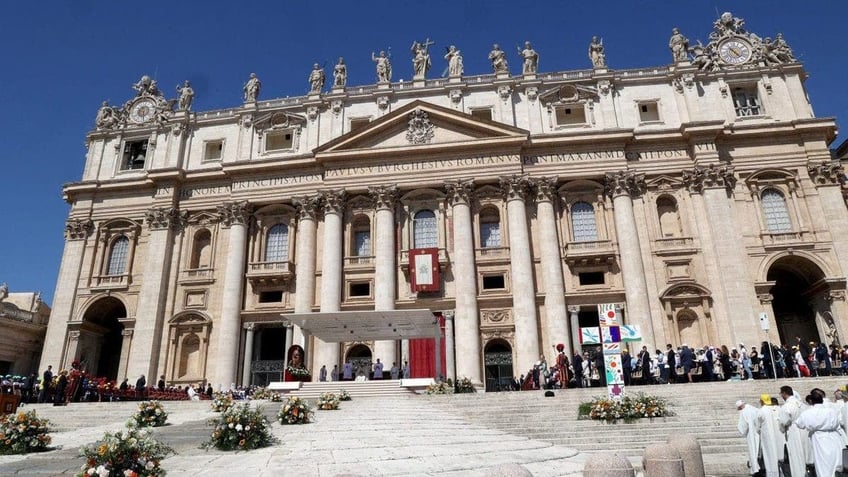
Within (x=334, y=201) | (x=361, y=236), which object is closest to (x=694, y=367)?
(x=361, y=236)

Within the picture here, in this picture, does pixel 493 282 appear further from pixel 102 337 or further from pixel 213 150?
pixel 102 337

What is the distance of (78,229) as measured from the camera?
123 feet

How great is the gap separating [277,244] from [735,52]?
32.4m

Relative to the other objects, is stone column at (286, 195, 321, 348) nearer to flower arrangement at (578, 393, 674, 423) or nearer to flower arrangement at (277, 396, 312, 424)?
flower arrangement at (277, 396, 312, 424)

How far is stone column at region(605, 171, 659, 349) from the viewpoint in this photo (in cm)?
2986

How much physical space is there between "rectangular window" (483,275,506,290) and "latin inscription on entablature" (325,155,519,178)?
689cm

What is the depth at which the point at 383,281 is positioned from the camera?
32.3 meters

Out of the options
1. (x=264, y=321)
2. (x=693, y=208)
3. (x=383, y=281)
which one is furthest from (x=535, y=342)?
(x=264, y=321)

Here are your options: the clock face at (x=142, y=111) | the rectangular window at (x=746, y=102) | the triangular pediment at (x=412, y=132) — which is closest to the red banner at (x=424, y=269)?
the triangular pediment at (x=412, y=132)

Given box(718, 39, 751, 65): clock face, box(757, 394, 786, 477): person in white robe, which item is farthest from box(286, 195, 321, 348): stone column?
box(718, 39, 751, 65): clock face

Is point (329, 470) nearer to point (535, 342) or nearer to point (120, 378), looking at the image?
point (535, 342)

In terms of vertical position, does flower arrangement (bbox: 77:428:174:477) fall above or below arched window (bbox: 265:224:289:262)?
below

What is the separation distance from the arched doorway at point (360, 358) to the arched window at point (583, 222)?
1414 centimetres

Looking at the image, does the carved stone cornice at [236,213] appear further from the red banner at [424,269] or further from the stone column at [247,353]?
the red banner at [424,269]
